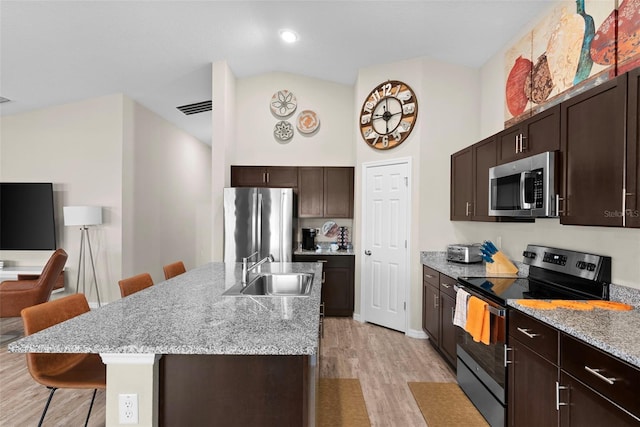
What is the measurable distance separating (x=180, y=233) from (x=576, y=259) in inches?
258

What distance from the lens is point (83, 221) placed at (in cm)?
439

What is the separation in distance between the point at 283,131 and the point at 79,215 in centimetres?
297

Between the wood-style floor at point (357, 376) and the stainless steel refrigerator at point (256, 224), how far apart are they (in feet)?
4.14

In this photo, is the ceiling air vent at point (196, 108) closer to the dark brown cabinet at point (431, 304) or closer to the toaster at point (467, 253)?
the dark brown cabinet at point (431, 304)

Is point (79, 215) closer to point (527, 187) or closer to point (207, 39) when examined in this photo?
point (207, 39)

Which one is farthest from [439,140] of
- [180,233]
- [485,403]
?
[180,233]

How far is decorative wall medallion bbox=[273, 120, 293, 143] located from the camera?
199 inches

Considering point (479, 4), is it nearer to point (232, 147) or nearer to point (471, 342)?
point (471, 342)

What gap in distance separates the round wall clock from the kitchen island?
3086mm

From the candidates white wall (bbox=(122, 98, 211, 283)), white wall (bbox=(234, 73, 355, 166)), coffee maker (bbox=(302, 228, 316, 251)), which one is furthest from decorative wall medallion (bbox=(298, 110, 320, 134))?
white wall (bbox=(122, 98, 211, 283))

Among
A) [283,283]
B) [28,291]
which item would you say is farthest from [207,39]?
[28,291]

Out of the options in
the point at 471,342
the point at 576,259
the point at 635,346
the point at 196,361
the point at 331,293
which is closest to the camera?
the point at 635,346

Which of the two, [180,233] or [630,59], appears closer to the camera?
[630,59]

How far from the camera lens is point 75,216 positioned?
4.36 metres
